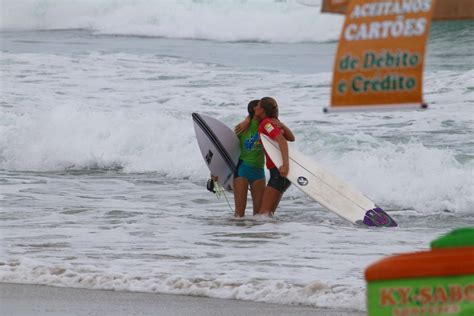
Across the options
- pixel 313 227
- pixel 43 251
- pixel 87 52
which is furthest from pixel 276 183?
pixel 87 52

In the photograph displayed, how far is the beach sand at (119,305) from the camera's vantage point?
21.9ft

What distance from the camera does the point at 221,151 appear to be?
11094 millimetres

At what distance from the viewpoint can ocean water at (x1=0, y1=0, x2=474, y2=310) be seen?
27.2 feet

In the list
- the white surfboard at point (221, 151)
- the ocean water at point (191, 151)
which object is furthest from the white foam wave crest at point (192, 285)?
the white surfboard at point (221, 151)

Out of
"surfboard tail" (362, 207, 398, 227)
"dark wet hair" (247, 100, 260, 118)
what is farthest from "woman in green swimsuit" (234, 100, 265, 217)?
"surfboard tail" (362, 207, 398, 227)

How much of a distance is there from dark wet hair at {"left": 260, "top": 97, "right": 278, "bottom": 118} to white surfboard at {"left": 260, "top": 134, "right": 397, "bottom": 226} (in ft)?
2.01

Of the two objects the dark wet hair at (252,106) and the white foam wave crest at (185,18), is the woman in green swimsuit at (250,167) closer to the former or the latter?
the dark wet hair at (252,106)

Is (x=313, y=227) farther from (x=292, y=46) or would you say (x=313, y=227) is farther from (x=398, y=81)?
(x=292, y=46)

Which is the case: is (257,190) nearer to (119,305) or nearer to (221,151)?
(221,151)

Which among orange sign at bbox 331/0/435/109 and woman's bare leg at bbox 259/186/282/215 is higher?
orange sign at bbox 331/0/435/109

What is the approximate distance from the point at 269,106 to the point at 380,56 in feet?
20.8

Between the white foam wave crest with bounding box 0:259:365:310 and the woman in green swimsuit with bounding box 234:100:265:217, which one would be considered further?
the woman in green swimsuit with bounding box 234:100:265:217

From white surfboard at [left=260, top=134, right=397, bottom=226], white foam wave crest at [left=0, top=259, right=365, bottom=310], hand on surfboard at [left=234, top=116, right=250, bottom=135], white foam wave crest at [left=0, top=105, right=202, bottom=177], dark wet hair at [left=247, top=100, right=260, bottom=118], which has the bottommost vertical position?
white foam wave crest at [left=0, top=105, right=202, bottom=177]

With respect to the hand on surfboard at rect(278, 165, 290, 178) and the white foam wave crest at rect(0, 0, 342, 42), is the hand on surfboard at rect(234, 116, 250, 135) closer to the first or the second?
the hand on surfboard at rect(278, 165, 290, 178)
